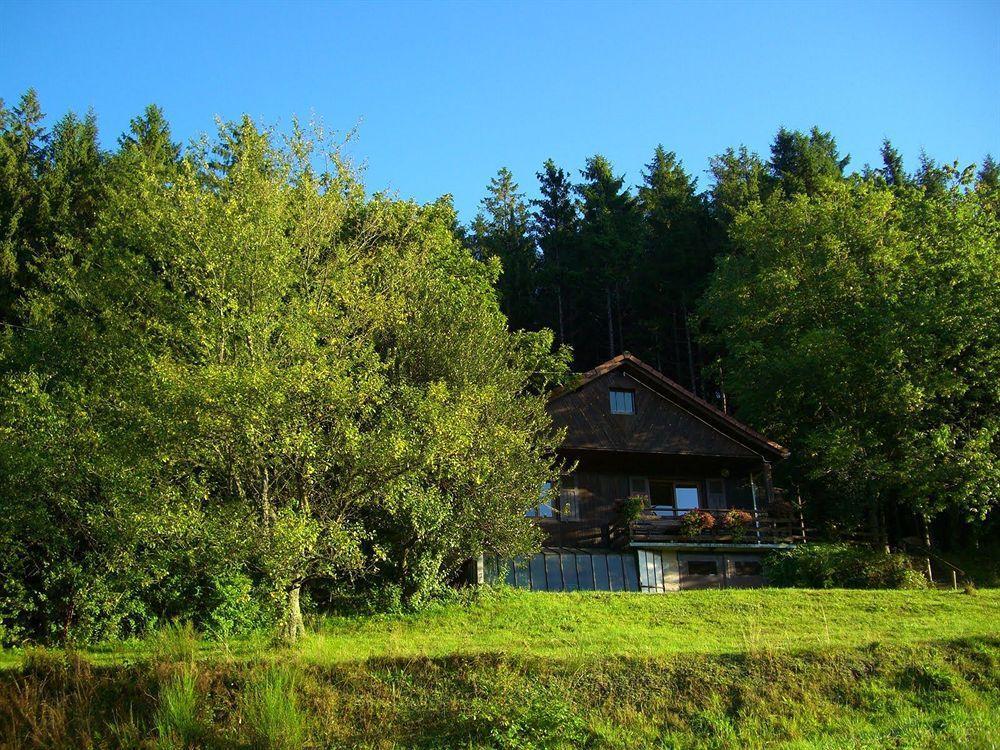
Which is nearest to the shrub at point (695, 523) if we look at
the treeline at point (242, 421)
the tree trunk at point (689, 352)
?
the treeline at point (242, 421)

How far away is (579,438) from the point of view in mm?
30625

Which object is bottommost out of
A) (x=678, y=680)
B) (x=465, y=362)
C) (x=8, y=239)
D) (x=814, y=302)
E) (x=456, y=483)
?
(x=678, y=680)

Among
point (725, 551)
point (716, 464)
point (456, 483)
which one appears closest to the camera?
point (456, 483)

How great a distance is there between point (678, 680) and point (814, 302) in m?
23.7

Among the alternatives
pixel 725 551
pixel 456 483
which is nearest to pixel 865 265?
pixel 725 551

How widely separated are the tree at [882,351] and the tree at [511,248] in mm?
12905

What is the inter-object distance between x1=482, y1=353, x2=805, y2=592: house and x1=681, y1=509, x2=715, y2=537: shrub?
0.03 metres

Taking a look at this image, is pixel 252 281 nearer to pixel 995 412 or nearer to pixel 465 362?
pixel 465 362

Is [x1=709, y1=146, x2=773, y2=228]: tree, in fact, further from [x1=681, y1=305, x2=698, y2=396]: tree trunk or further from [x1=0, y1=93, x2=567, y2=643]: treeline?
[x1=0, y1=93, x2=567, y2=643]: treeline

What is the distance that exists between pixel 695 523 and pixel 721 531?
93cm

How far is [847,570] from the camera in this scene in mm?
26531

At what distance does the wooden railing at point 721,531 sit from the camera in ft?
95.1

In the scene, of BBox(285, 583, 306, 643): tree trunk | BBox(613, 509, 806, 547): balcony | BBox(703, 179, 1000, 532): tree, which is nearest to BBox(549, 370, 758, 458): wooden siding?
BBox(613, 509, 806, 547): balcony

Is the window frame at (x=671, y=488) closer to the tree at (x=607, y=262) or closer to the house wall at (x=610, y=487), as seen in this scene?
the house wall at (x=610, y=487)
